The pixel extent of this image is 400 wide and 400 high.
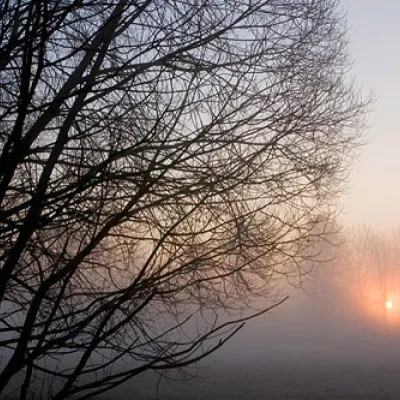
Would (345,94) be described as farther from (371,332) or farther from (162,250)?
(371,332)

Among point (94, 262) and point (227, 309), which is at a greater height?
point (94, 262)

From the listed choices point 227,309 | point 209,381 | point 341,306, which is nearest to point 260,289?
point 227,309

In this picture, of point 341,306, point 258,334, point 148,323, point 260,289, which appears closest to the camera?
point 148,323

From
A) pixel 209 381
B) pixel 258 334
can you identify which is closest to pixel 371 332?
pixel 258 334

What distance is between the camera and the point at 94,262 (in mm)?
4551

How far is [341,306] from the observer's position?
80188mm

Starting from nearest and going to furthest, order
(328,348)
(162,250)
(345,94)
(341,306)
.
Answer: (162,250) → (345,94) → (328,348) → (341,306)

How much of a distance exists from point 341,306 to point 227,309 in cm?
7821

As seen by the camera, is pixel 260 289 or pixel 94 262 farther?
pixel 260 289

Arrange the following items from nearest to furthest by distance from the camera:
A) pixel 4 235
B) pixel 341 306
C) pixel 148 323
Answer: pixel 4 235
pixel 148 323
pixel 341 306

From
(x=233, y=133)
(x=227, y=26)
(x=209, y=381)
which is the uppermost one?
(x=227, y=26)

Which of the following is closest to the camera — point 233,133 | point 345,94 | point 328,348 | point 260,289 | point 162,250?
point 162,250

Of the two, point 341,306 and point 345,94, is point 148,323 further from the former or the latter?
point 341,306

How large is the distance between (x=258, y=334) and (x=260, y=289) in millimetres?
58265
